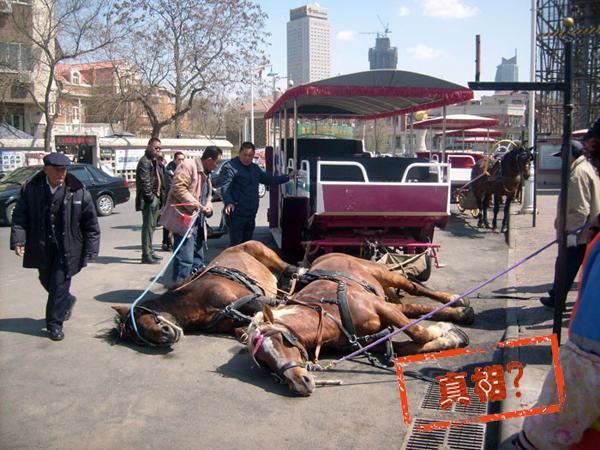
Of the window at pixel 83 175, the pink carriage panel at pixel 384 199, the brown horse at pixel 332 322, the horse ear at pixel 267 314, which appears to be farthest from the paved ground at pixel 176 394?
the window at pixel 83 175

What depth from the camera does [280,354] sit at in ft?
13.1

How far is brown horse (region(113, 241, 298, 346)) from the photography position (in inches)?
194

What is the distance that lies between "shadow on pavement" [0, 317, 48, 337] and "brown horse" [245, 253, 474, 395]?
9.00 feet

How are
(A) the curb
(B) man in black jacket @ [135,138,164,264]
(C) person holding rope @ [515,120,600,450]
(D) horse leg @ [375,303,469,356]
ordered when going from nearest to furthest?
(C) person holding rope @ [515,120,600,450]
(A) the curb
(D) horse leg @ [375,303,469,356]
(B) man in black jacket @ [135,138,164,264]

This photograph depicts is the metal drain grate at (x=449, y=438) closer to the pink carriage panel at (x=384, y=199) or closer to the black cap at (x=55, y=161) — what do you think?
the pink carriage panel at (x=384, y=199)

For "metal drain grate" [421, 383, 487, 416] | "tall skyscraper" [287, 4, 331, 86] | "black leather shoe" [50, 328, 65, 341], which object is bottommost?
"metal drain grate" [421, 383, 487, 416]

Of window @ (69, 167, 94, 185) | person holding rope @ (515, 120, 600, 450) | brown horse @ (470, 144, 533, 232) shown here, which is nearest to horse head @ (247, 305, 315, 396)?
person holding rope @ (515, 120, 600, 450)

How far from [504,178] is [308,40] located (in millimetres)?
161159

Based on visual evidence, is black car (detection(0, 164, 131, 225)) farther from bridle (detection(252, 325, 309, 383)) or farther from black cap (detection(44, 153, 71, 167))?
bridle (detection(252, 325, 309, 383))

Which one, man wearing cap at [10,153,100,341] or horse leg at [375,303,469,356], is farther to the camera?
man wearing cap at [10,153,100,341]

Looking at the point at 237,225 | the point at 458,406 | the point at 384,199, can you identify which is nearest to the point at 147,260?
the point at 237,225

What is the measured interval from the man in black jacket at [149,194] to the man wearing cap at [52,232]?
3594mm

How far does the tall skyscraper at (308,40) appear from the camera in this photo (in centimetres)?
15450

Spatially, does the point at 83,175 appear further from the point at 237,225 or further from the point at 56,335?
the point at 56,335
